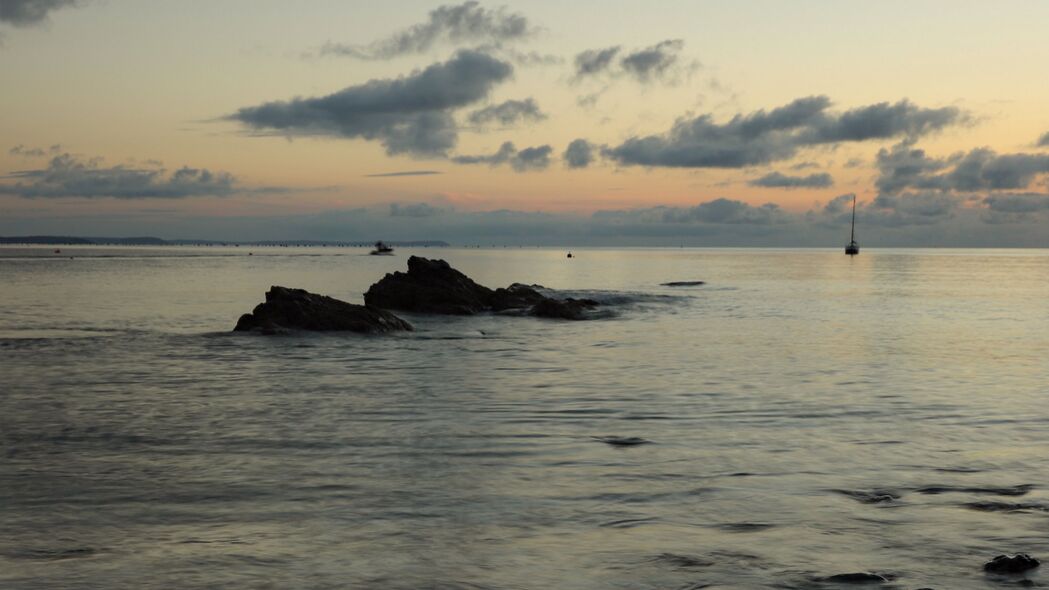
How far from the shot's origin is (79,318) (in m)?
44.1

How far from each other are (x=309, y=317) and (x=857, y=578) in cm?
3048

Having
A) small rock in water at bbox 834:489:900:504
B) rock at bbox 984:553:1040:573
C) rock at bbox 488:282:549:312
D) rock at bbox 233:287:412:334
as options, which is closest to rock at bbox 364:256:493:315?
rock at bbox 488:282:549:312

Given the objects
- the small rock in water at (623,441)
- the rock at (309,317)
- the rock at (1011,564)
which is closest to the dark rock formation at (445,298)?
the rock at (309,317)

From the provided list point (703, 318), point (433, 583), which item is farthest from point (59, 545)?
point (703, 318)

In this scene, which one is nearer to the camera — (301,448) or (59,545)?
(59,545)

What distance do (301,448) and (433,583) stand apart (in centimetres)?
725

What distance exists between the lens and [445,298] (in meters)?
49.5

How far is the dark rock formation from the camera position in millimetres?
48094

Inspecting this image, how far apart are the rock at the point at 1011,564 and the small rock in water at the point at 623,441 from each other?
718 cm

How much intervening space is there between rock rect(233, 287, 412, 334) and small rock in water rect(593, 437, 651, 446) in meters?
22.0

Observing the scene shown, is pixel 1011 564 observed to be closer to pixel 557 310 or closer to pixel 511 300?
pixel 557 310

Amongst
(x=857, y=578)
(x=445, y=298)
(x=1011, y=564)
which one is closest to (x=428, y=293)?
(x=445, y=298)

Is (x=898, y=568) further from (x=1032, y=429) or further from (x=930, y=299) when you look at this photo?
(x=930, y=299)

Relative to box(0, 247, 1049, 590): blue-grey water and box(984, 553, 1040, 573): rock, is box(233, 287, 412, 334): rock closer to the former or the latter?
box(0, 247, 1049, 590): blue-grey water
